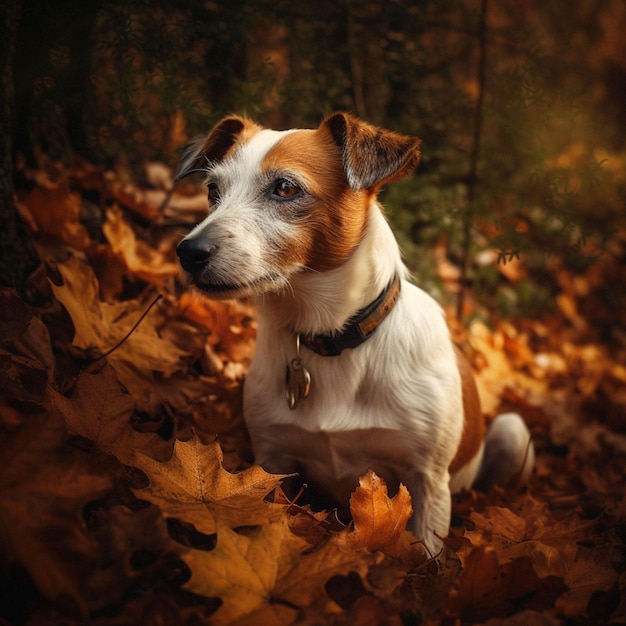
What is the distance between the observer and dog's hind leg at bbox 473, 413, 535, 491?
116 inches

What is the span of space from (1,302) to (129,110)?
1276mm

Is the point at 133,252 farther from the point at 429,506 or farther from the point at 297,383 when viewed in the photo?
the point at 429,506

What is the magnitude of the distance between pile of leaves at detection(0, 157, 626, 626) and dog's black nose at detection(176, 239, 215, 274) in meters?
0.32

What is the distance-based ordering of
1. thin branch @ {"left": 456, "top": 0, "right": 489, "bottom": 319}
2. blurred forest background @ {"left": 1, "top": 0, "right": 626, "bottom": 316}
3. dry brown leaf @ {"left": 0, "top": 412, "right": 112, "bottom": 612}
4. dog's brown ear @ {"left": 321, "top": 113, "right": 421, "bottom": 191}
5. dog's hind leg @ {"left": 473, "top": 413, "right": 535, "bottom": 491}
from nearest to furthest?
dry brown leaf @ {"left": 0, "top": 412, "right": 112, "bottom": 612} < dog's brown ear @ {"left": 321, "top": 113, "right": 421, "bottom": 191} < blurred forest background @ {"left": 1, "top": 0, "right": 626, "bottom": 316} < dog's hind leg @ {"left": 473, "top": 413, "right": 535, "bottom": 491} < thin branch @ {"left": 456, "top": 0, "right": 489, "bottom": 319}

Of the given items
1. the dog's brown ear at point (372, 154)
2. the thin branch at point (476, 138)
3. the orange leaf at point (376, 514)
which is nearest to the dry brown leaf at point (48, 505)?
the orange leaf at point (376, 514)

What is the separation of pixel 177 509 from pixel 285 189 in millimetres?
1175

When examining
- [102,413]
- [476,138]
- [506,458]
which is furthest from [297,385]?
[476,138]

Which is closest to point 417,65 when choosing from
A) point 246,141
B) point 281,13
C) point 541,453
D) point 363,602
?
point 281,13

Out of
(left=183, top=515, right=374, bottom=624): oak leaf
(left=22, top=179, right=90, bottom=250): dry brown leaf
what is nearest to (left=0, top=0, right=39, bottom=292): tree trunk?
(left=22, top=179, right=90, bottom=250): dry brown leaf

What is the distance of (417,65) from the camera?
3674mm

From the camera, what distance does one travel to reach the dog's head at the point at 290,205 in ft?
6.56

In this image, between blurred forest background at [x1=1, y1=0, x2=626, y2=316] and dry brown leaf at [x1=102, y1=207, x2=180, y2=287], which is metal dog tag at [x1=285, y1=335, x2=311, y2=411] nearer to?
dry brown leaf at [x1=102, y1=207, x2=180, y2=287]

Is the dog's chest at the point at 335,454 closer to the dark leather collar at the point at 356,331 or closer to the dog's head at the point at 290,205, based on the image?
the dark leather collar at the point at 356,331

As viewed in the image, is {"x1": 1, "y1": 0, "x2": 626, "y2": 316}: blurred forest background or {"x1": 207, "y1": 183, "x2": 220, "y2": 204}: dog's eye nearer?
{"x1": 207, "y1": 183, "x2": 220, "y2": 204}: dog's eye
